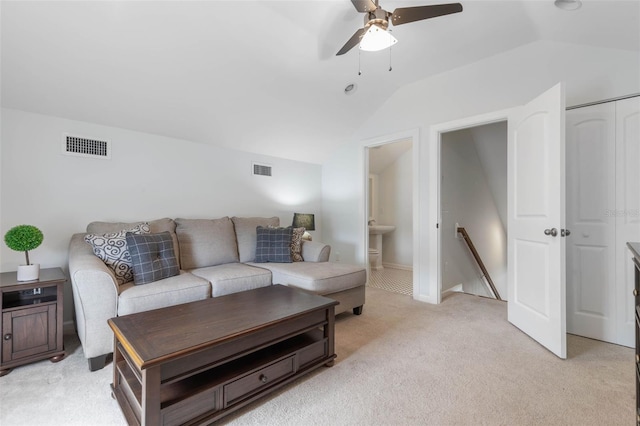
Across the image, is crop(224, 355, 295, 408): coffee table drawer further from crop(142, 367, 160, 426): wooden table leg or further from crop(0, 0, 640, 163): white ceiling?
crop(0, 0, 640, 163): white ceiling

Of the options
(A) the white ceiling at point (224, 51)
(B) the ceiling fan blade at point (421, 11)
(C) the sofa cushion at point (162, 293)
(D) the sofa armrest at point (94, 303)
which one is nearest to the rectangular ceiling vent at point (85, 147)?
(A) the white ceiling at point (224, 51)

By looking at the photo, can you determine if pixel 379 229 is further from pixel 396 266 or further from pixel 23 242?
pixel 23 242

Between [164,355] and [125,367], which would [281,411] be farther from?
[125,367]

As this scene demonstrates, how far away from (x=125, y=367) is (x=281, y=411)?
876 millimetres

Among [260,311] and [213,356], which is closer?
Result: [213,356]

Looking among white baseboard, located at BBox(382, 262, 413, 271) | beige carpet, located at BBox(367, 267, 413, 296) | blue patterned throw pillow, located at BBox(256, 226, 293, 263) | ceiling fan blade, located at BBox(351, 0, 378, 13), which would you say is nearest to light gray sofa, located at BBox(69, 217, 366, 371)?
blue patterned throw pillow, located at BBox(256, 226, 293, 263)

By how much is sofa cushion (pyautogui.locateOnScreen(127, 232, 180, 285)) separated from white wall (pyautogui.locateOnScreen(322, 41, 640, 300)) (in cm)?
248

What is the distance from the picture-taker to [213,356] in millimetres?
1438

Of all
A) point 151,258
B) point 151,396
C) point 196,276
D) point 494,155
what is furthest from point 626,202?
point 151,258

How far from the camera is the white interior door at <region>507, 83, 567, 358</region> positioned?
2107 millimetres

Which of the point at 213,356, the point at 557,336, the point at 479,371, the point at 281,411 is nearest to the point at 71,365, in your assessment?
the point at 213,356

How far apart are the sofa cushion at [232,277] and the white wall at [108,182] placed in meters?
0.99

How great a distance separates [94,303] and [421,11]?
276 centimetres

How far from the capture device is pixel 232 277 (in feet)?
8.30
